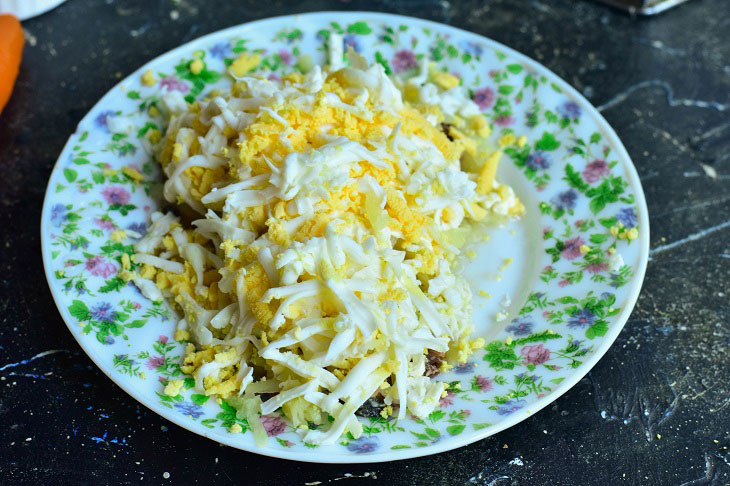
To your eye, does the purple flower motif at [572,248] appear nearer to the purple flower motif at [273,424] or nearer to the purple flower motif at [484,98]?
the purple flower motif at [484,98]

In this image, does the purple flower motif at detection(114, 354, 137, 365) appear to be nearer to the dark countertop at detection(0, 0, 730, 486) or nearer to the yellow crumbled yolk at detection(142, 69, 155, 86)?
the dark countertop at detection(0, 0, 730, 486)

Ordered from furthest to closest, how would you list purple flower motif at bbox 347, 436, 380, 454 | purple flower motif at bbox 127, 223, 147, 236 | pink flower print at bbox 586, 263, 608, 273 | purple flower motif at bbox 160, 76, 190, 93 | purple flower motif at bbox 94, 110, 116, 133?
purple flower motif at bbox 160, 76, 190, 93
purple flower motif at bbox 94, 110, 116, 133
purple flower motif at bbox 127, 223, 147, 236
pink flower print at bbox 586, 263, 608, 273
purple flower motif at bbox 347, 436, 380, 454

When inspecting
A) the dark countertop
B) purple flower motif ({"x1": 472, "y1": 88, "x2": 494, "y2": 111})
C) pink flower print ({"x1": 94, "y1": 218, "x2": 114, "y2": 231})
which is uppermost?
purple flower motif ({"x1": 472, "y1": 88, "x2": 494, "y2": 111})

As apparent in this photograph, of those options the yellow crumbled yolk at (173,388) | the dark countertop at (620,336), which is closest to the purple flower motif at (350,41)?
the dark countertop at (620,336)

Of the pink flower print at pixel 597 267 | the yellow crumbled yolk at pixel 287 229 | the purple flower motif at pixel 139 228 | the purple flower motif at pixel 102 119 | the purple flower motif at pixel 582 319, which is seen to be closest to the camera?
the yellow crumbled yolk at pixel 287 229

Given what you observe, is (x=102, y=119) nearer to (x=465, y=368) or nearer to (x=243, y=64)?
(x=243, y=64)

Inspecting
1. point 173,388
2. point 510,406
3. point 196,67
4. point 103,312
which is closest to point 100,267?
point 103,312

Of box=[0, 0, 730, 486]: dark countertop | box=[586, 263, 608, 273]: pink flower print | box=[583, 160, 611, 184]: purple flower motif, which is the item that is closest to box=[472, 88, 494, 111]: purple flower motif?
box=[583, 160, 611, 184]: purple flower motif

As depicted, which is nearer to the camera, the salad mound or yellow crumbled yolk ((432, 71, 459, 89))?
the salad mound
